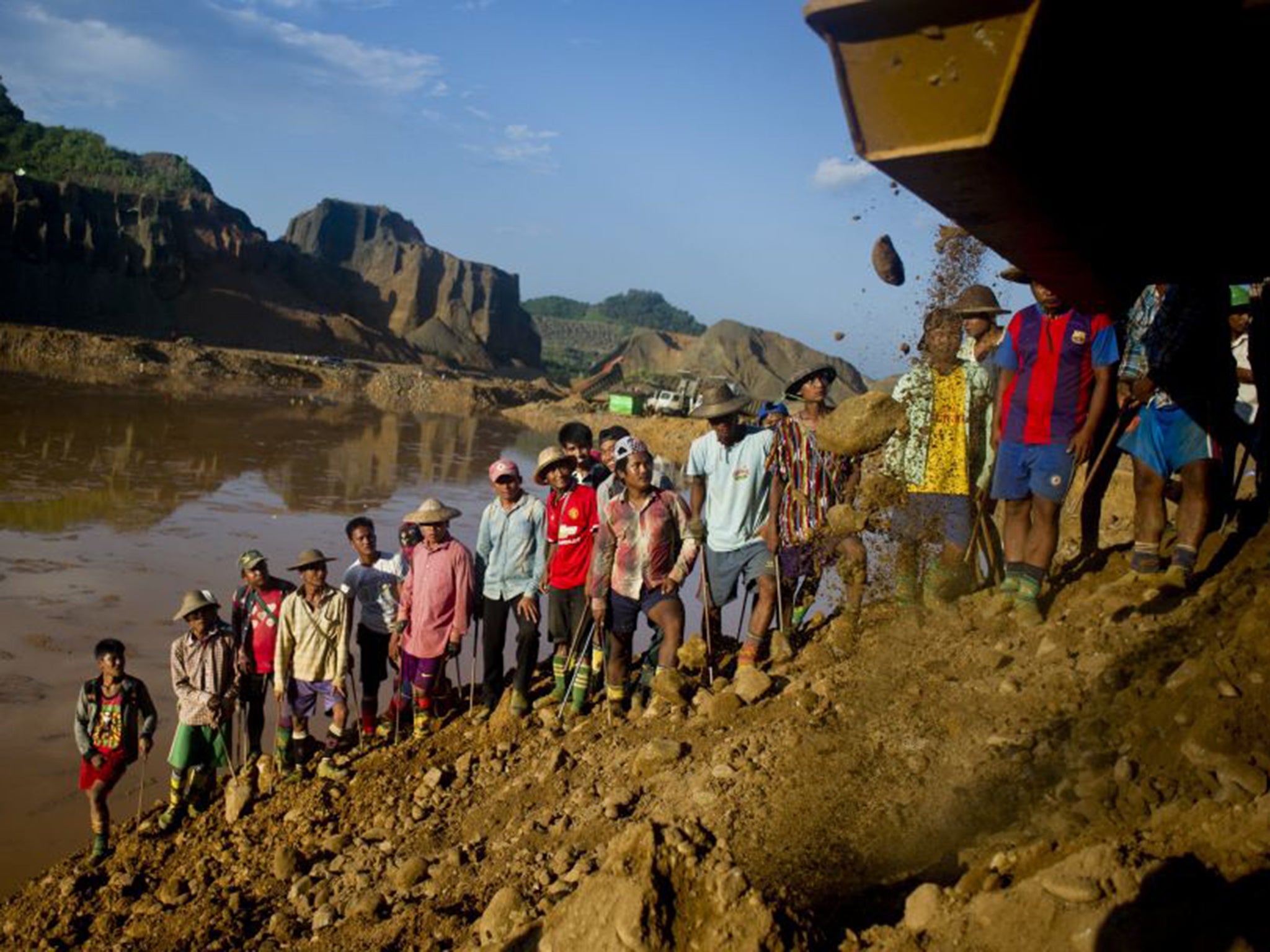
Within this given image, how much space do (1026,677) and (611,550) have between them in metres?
2.32

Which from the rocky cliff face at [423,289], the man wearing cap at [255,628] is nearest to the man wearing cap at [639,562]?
the man wearing cap at [255,628]

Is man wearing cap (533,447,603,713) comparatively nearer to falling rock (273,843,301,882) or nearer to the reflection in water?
falling rock (273,843,301,882)

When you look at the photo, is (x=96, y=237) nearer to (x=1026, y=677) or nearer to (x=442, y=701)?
(x=442, y=701)

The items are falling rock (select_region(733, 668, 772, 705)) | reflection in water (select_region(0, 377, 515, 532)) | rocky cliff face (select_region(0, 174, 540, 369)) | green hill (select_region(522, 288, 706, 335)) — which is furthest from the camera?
green hill (select_region(522, 288, 706, 335))

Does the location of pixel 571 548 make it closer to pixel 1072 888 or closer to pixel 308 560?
pixel 308 560

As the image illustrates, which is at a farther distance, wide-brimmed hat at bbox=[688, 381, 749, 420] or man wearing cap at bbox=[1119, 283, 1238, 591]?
wide-brimmed hat at bbox=[688, 381, 749, 420]

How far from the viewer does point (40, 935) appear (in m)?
4.58

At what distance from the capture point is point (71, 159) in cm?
6206

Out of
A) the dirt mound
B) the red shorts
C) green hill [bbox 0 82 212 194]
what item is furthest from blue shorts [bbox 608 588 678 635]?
green hill [bbox 0 82 212 194]

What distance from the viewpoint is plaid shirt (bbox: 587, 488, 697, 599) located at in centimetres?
538

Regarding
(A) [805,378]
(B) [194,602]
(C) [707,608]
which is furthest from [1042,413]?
(B) [194,602]

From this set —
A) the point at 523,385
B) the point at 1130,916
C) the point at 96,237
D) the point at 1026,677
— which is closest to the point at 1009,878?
the point at 1130,916

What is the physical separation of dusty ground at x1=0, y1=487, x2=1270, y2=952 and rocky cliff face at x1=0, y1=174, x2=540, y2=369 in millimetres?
47988

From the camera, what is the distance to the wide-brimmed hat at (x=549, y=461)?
5707 millimetres
